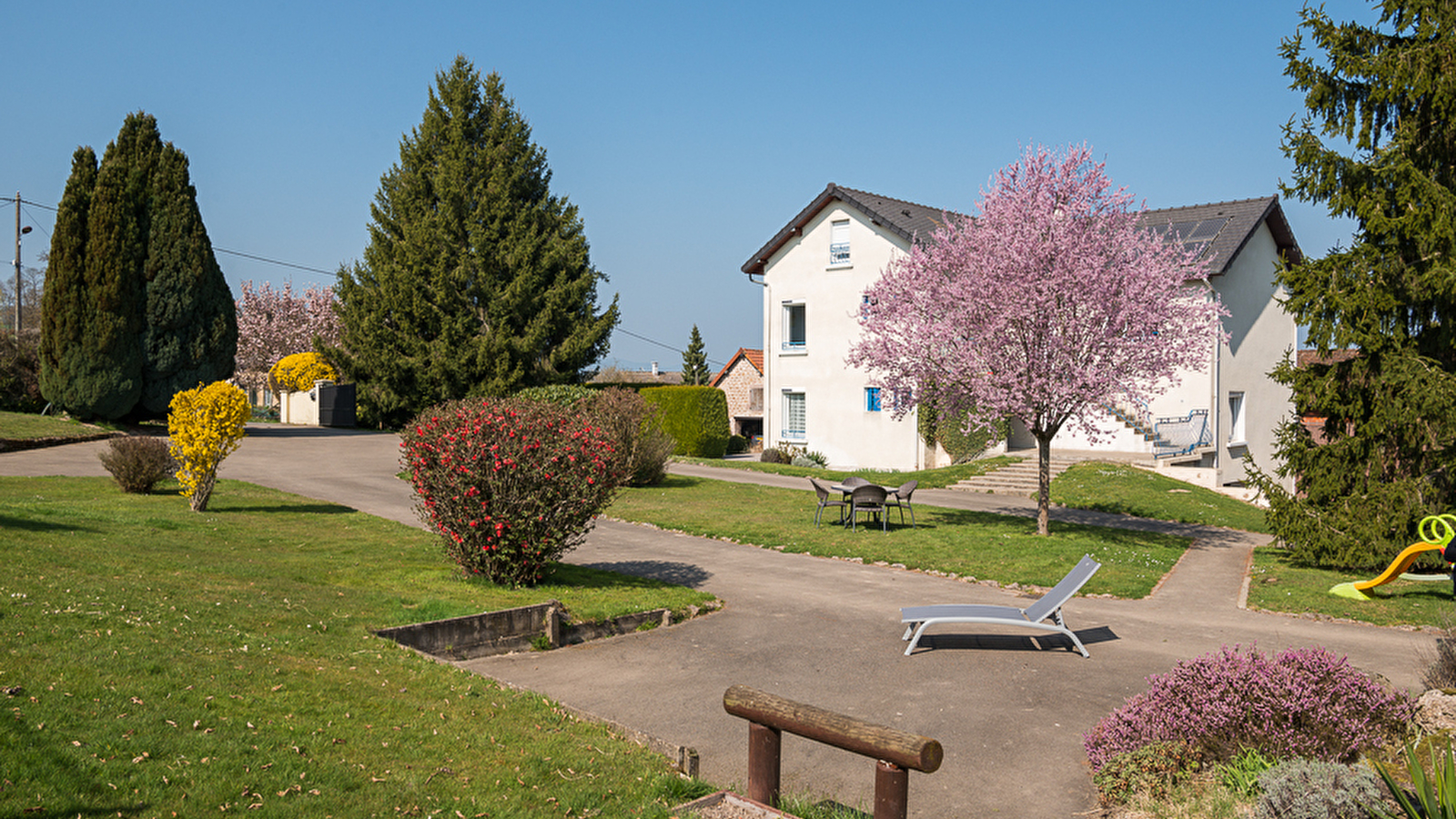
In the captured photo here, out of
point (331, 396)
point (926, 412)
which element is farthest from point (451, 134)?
point (926, 412)

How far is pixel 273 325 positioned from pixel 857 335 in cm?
4010

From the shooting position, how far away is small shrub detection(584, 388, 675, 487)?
21953 millimetres

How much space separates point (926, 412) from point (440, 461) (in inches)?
926

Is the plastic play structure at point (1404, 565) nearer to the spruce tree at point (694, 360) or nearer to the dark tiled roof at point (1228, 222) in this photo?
the dark tiled roof at point (1228, 222)

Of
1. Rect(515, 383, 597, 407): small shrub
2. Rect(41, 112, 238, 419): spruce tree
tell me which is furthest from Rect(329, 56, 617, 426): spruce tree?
Rect(515, 383, 597, 407): small shrub

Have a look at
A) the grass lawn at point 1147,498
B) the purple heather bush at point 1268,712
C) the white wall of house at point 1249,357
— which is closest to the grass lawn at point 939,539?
the grass lawn at point 1147,498

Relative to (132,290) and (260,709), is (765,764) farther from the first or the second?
(132,290)

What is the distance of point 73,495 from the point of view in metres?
16.1

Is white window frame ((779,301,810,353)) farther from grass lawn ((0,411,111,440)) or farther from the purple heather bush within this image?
the purple heather bush

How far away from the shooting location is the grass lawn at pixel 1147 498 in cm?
2127

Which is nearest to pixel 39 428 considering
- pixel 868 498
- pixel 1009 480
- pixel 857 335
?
pixel 868 498

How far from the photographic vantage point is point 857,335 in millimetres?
32125

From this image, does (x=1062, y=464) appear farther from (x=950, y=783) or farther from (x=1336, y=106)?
(x=950, y=783)

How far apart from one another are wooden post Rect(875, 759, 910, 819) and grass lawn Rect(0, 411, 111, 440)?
28.0 meters
